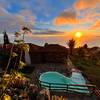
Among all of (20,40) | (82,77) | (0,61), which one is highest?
(20,40)

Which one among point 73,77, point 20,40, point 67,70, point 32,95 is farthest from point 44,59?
point 20,40

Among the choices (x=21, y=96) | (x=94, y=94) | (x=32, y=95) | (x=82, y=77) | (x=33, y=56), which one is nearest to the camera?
(x=21, y=96)

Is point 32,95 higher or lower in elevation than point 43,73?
higher

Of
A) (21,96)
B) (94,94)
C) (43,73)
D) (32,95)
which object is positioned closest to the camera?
(21,96)

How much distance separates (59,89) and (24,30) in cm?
1136

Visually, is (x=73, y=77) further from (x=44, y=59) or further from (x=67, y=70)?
(x=44, y=59)

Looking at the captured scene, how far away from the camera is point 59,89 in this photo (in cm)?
1575

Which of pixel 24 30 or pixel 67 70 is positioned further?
pixel 67 70

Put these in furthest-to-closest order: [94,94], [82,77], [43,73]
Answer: [82,77] < [43,73] < [94,94]

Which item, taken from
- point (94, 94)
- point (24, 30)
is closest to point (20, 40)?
point (24, 30)

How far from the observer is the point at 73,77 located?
73.5 feet

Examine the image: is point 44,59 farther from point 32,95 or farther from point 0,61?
point 32,95

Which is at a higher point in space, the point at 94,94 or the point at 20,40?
the point at 20,40

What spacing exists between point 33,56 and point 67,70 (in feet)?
18.4
